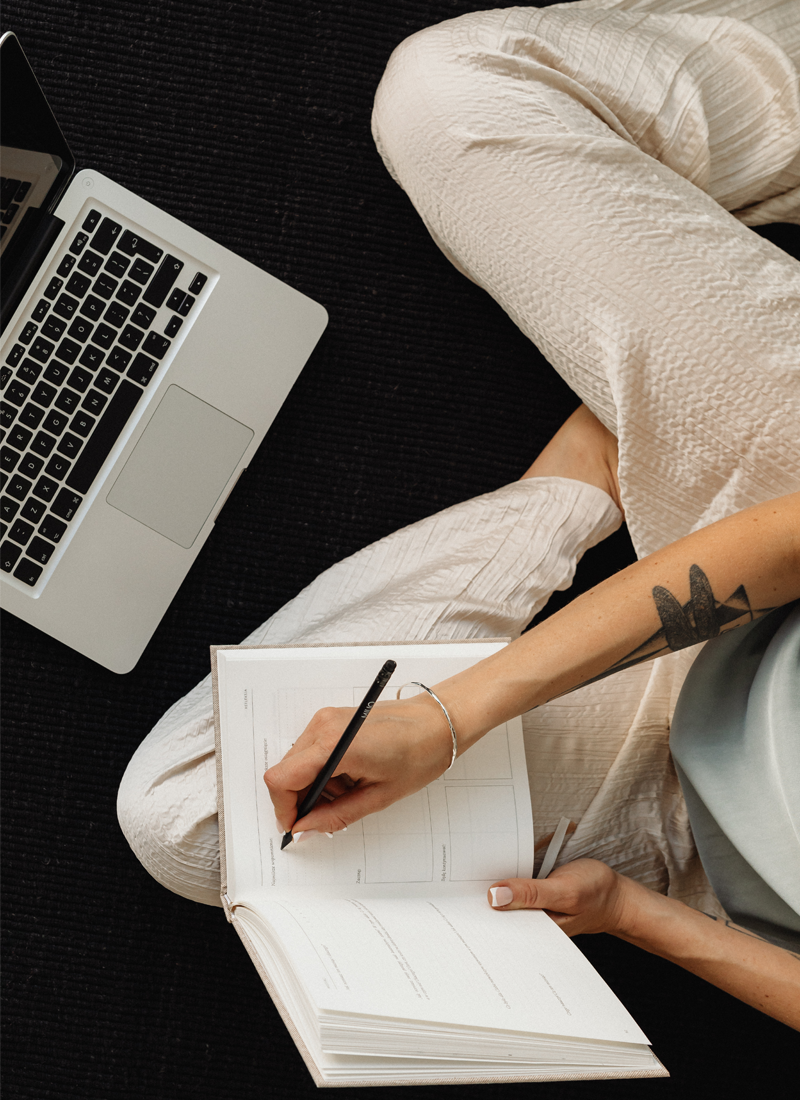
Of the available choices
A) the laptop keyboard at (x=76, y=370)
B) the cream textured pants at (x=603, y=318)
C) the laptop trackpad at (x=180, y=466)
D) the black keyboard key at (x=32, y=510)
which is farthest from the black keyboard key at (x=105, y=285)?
the cream textured pants at (x=603, y=318)

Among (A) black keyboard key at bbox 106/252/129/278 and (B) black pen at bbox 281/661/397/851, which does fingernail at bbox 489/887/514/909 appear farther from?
(A) black keyboard key at bbox 106/252/129/278

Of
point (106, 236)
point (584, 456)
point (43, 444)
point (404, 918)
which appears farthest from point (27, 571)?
point (584, 456)

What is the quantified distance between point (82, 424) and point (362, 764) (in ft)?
1.53

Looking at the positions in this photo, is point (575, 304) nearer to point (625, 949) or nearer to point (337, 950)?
point (337, 950)

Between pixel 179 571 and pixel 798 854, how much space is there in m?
0.64

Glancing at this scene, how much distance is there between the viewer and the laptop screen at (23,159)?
2.31ft

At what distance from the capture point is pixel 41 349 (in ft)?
2.66

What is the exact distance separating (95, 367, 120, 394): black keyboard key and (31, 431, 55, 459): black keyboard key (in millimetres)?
72

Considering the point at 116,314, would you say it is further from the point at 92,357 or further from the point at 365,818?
the point at 365,818

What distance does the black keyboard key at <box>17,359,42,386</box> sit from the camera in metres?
0.81

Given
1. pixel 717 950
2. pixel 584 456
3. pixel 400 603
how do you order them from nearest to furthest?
pixel 717 950 → pixel 400 603 → pixel 584 456

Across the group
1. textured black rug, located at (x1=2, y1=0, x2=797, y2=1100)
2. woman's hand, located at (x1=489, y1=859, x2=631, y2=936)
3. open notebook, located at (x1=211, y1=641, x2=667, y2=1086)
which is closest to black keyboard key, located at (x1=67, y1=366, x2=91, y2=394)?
textured black rug, located at (x1=2, y1=0, x2=797, y2=1100)

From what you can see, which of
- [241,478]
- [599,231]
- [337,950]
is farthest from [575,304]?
[337,950]

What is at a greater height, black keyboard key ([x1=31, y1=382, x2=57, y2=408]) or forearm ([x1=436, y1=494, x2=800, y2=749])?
forearm ([x1=436, y1=494, x2=800, y2=749])
